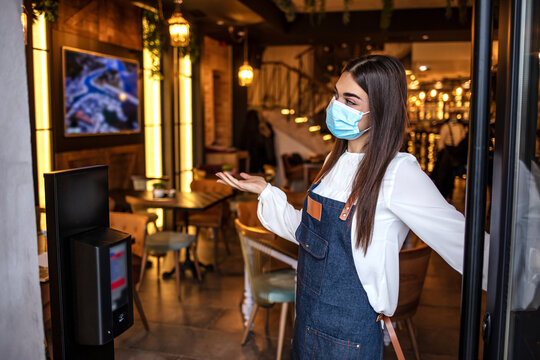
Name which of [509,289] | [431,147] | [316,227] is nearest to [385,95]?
[316,227]

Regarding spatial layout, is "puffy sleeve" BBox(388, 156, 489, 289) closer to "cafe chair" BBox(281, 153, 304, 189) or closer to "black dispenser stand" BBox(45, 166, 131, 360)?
"black dispenser stand" BBox(45, 166, 131, 360)

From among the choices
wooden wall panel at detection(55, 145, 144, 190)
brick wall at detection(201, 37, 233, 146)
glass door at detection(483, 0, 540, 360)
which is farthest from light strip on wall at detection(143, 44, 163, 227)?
glass door at detection(483, 0, 540, 360)

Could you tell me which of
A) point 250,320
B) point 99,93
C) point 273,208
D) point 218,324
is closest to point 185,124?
point 99,93

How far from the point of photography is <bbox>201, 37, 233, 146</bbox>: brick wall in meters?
10.4

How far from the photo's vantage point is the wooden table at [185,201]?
15.2 feet

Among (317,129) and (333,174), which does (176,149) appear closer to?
(317,129)

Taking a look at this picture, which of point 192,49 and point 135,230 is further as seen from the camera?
point 192,49

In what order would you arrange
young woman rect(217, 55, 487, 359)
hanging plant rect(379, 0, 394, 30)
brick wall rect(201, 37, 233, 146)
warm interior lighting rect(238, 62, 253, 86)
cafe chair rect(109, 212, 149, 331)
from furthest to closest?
brick wall rect(201, 37, 233, 146), warm interior lighting rect(238, 62, 253, 86), hanging plant rect(379, 0, 394, 30), cafe chair rect(109, 212, 149, 331), young woman rect(217, 55, 487, 359)

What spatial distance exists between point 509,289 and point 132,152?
602 centimetres

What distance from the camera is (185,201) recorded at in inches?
191

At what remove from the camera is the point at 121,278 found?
1.57m

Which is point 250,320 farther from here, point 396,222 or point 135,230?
point 396,222

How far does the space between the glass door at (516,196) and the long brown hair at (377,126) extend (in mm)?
464

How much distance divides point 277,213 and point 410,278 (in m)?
1.35
